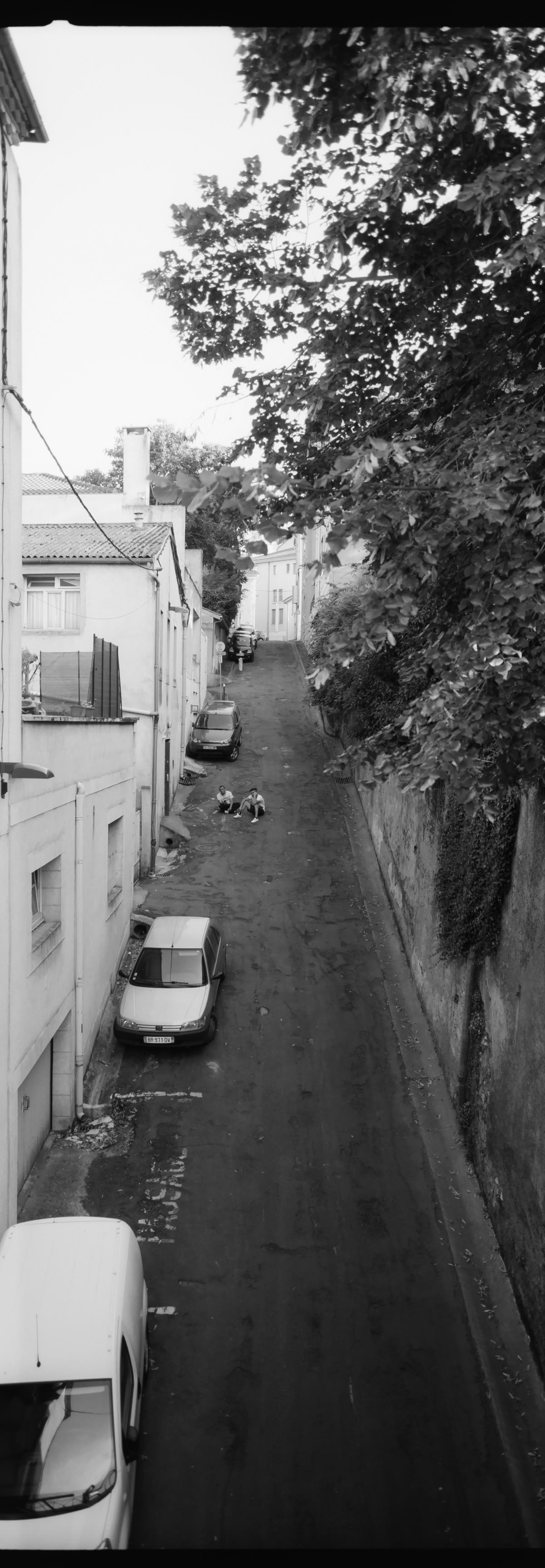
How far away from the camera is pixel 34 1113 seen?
9.59 metres

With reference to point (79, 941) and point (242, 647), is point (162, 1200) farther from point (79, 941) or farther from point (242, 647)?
point (242, 647)

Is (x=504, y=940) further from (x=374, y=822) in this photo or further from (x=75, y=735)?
(x=374, y=822)

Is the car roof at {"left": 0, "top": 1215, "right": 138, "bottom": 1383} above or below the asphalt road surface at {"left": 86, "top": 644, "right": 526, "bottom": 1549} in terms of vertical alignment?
above

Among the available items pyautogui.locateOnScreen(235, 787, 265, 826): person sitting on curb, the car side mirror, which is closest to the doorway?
pyautogui.locateOnScreen(235, 787, 265, 826): person sitting on curb

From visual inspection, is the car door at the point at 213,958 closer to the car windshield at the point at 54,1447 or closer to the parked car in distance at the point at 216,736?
the car windshield at the point at 54,1447

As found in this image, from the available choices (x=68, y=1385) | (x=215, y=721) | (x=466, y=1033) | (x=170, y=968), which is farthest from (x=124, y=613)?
(x=68, y=1385)

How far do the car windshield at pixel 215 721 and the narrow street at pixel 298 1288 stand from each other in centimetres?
1400

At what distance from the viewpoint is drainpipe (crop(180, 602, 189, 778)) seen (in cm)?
2652

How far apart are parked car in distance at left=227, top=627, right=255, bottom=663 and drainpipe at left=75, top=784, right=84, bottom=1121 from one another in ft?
118

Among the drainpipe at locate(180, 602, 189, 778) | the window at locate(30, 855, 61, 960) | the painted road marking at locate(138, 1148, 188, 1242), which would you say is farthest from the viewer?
the drainpipe at locate(180, 602, 189, 778)

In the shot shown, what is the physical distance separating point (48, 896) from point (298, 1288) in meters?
4.74

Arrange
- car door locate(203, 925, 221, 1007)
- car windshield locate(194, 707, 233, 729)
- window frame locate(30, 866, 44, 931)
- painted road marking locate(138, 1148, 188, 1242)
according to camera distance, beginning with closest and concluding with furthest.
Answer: painted road marking locate(138, 1148, 188, 1242), window frame locate(30, 866, 44, 931), car door locate(203, 925, 221, 1007), car windshield locate(194, 707, 233, 729)

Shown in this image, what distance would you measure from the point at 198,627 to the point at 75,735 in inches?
908

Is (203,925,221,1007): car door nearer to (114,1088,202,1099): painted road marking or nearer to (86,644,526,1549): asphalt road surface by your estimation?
A: (86,644,526,1549): asphalt road surface
